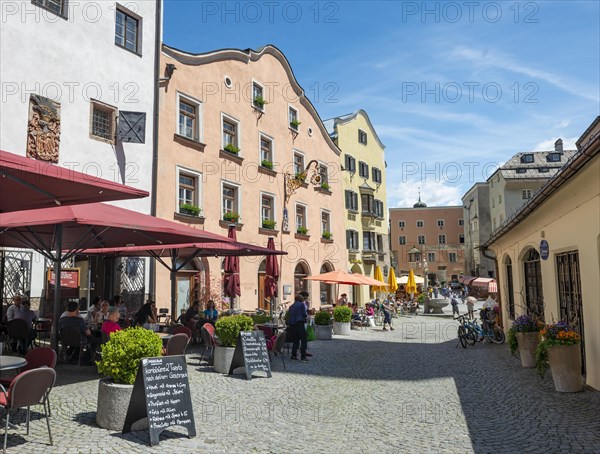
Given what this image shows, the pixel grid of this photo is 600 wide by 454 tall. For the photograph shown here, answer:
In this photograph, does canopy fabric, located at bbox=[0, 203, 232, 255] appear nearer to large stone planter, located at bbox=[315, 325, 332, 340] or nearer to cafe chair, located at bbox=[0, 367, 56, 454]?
cafe chair, located at bbox=[0, 367, 56, 454]

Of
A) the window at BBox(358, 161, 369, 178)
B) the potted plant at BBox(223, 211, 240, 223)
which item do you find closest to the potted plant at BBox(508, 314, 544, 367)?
the potted plant at BBox(223, 211, 240, 223)

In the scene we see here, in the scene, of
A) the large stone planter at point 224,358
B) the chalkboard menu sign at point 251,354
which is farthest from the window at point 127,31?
the chalkboard menu sign at point 251,354

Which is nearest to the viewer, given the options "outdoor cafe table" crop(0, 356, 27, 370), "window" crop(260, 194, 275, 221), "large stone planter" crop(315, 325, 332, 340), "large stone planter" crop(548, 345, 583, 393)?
"outdoor cafe table" crop(0, 356, 27, 370)

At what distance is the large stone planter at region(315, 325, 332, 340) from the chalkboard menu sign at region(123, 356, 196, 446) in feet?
36.6

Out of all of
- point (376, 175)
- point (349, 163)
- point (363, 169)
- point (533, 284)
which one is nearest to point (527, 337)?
point (533, 284)

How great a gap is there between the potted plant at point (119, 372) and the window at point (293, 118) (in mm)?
22265

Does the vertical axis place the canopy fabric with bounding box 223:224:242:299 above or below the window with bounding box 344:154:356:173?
below

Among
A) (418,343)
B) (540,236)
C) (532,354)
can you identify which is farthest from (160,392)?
(418,343)

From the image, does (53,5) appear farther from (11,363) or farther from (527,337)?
(527,337)

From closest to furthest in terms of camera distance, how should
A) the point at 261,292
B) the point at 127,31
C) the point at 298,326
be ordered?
1. the point at 298,326
2. the point at 127,31
3. the point at 261,292

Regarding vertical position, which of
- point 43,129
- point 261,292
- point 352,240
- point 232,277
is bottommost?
point 261,292

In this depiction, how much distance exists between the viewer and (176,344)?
8469 millimetres

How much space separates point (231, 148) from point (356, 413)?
1618 cm

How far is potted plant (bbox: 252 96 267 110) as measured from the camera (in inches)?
949
